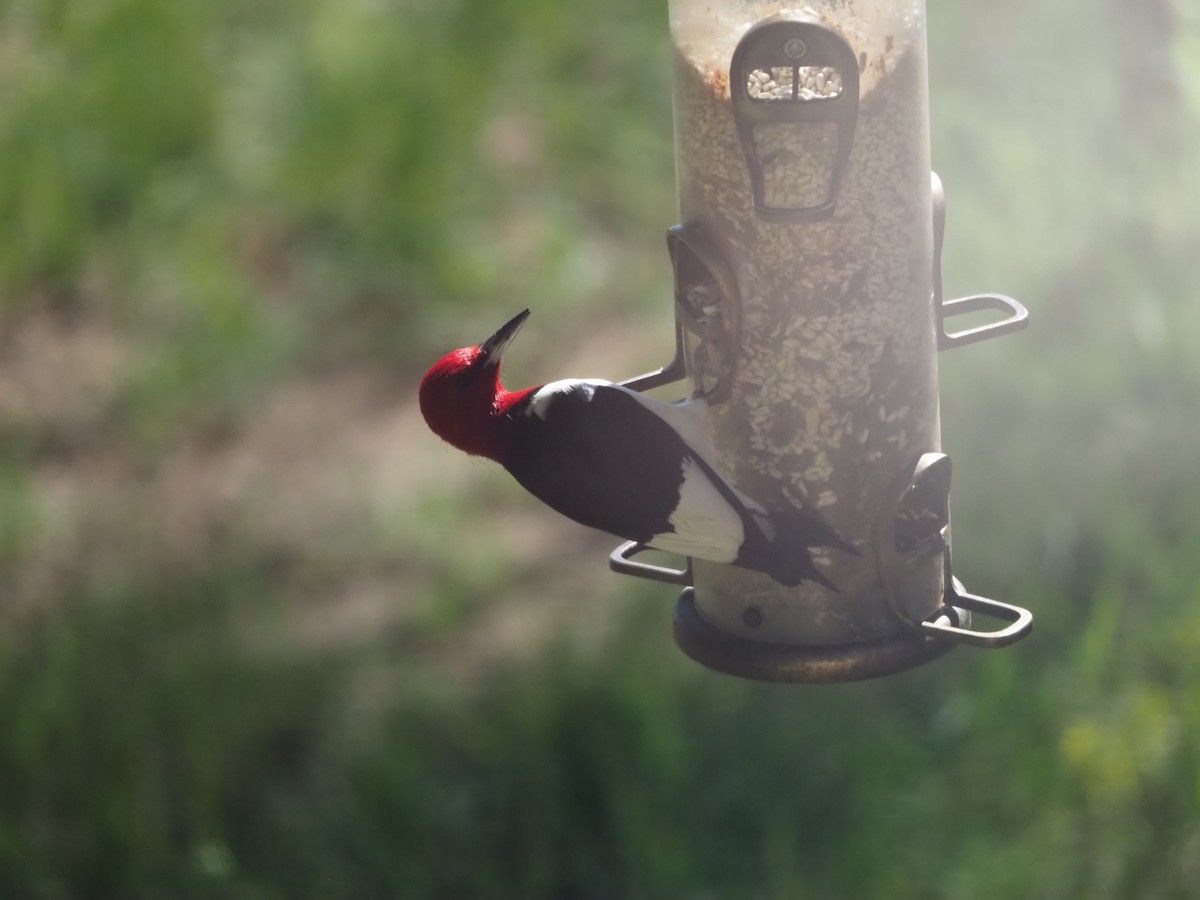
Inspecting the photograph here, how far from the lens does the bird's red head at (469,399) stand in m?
3.13

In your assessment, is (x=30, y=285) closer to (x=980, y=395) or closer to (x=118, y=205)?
(x=118, y=205)

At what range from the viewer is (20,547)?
586cm

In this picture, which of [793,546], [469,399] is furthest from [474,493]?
[793,546]

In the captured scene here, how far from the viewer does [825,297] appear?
3018mm

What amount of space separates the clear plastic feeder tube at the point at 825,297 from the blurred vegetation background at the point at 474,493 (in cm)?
109

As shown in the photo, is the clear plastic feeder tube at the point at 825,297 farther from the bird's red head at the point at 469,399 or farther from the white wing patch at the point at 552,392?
the bird's red head at the point at 469,399

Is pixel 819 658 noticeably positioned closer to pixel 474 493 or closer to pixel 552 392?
pixel 552 392

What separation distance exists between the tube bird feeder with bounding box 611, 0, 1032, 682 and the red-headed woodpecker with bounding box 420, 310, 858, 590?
0.22 feet

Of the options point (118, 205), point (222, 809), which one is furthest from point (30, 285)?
point (222, 809)

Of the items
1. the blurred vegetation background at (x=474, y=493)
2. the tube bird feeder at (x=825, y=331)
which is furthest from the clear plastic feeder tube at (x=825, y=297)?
the blurred vegetation background at (x=474, y=493)

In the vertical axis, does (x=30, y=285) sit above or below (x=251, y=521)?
above

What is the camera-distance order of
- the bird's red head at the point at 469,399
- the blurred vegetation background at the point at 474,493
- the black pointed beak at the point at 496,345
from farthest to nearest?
1. the blurred vegetation background at the point at 474,493
2. the bird's red head at the point at 469,399
3. the black pointed beak at the point at 496,345

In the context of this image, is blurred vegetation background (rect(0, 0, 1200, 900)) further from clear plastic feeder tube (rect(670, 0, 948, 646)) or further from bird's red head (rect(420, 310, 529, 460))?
bird's red head (rect(420, 310, 529, 460))

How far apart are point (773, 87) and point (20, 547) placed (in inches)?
154
